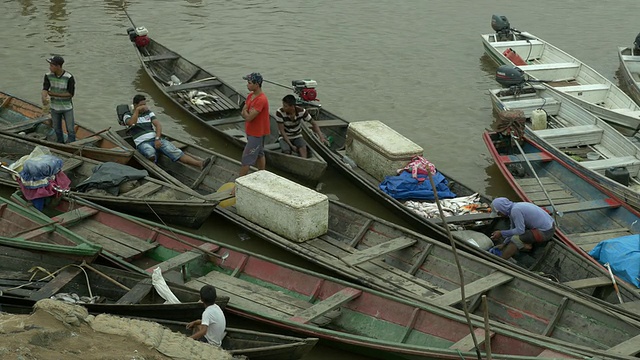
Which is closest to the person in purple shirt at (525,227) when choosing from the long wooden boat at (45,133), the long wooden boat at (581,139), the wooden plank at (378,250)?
the wooden plank at (378,250)

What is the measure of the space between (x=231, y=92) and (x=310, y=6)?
28.8 feet

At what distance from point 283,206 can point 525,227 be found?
3264 millimetres

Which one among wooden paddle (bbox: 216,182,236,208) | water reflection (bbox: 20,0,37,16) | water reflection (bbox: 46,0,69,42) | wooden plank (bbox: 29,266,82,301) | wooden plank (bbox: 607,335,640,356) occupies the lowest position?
water reflection (bbox: 20,0,37,16)

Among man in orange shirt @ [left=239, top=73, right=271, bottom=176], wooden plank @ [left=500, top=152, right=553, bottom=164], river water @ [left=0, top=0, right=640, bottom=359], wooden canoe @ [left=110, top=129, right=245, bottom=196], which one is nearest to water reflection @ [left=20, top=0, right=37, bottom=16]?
river water @ [left=0, top=0, right=640, bottom=359]

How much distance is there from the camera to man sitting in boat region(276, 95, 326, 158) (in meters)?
12.2

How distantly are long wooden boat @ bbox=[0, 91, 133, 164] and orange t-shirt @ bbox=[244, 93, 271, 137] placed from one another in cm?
198

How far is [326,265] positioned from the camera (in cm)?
953

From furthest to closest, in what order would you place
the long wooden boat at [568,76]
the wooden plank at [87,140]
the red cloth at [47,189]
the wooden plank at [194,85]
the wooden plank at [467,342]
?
the wooden plank at [194,85] → the long wooden boat at [568,76] → the wooden plank at [87,140] → the red cloth at [47,189] → the wooden plank at [467,342]

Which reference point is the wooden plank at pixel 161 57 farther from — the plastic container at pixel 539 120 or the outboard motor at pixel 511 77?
the plastic container at pixel 539 120

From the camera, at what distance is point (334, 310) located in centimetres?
864

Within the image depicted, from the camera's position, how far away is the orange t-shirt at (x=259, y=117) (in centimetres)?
1131

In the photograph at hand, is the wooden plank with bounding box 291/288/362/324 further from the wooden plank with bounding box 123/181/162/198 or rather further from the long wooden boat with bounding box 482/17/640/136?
the long wooden boat with bounding box 482/17/640/136

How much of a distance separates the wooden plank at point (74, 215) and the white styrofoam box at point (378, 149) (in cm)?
450

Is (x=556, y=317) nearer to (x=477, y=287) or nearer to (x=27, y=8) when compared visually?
(x=477, y=287)
